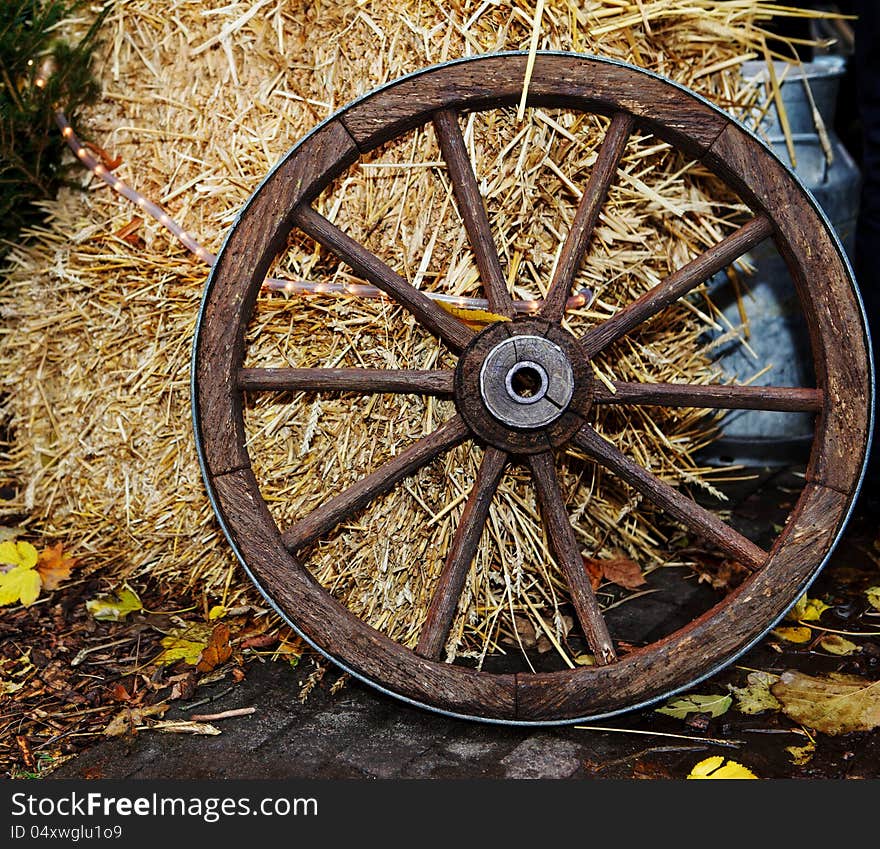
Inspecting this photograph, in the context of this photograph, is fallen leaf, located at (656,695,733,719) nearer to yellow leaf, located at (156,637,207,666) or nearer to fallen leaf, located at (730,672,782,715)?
fallen leaf, located at (730,672,782,715)

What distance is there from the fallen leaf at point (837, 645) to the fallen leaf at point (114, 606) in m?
1.47

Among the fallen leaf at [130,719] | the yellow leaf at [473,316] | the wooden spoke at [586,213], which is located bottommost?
the fallen leaf at [130,719]

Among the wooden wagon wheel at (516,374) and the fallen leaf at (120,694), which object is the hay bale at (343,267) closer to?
the wooden wagon wheel at (516,374)

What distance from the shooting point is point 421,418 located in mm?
1964

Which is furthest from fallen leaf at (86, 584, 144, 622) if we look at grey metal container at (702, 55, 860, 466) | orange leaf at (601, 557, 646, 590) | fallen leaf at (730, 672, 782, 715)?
grey metal container at (702, 55, 860, 466)

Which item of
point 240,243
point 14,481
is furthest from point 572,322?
point 14,481

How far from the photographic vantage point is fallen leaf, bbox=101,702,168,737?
1813 millimetres

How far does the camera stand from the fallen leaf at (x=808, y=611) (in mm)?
2145

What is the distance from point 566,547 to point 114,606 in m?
1.05

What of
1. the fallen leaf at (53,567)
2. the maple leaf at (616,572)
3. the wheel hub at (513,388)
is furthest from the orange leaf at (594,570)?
the fallen leaf at (53,567)

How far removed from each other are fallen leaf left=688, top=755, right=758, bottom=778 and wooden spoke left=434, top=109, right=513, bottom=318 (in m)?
0.84

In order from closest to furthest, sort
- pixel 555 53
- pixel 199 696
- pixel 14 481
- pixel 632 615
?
pixel 555 53, pixel 199 696, pixel 632 615, pixel 14 481

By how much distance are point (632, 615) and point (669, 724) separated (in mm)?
413

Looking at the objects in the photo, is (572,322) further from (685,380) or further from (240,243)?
(240,243)
